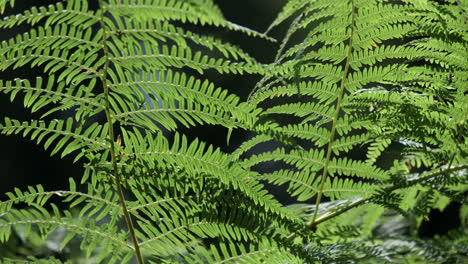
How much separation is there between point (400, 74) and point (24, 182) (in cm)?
240

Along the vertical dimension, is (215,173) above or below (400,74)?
below

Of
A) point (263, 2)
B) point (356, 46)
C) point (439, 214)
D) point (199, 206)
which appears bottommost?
point (439, 214)

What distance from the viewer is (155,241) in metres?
0.87

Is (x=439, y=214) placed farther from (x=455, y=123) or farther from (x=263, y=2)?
(x=263, y=2)

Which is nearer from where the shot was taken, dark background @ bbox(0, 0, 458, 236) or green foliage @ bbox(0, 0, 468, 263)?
green foliage @ bbox(0, 0, 468, 263)

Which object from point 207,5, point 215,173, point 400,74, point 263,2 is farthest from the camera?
point 263,2

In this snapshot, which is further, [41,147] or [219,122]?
[41,147]

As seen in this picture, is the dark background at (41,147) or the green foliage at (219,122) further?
the dark background at (41,147)

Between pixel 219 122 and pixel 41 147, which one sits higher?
pixel 219 122

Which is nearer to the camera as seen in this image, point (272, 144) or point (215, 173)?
point (215, 173)

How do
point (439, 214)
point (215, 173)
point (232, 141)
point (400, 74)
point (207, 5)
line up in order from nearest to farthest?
point (207, 5)
point (215, 173)
point (400, 74)
point (439, 214)
point (232, 141)

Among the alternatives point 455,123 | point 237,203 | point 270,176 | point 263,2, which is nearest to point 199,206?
point 237,203

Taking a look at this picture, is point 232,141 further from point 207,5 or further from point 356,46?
point 207,5

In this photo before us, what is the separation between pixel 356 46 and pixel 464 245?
46 centimetres
